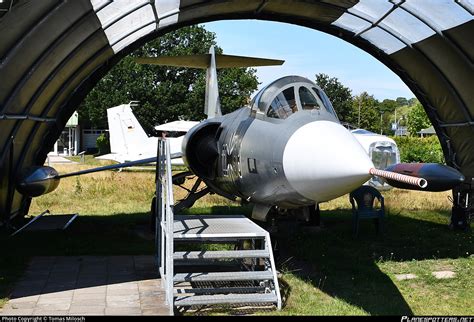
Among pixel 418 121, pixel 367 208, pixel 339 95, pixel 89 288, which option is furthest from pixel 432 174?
pixel 418 121

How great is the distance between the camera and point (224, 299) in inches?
257

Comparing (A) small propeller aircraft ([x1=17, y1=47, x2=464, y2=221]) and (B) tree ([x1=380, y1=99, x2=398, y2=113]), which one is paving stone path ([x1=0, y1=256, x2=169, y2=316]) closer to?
(A) small propeller aircraft ([x1=17, y1=47, x2=464, y2=221])

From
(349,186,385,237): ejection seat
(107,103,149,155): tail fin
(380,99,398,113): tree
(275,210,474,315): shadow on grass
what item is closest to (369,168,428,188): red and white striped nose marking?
(275,210,474,315): shadow on grass

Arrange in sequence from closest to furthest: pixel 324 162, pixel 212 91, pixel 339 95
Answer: pixel 324 162 < pixel 212 91 < pixel 339 95

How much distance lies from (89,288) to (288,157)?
3.56 meters

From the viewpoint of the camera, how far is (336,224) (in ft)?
44.6

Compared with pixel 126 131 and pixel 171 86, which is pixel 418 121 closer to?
pixel 171 86

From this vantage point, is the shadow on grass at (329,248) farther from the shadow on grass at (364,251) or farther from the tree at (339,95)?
the tree at (339,95)

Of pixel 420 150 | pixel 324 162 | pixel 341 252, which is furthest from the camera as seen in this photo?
pixel 420 150

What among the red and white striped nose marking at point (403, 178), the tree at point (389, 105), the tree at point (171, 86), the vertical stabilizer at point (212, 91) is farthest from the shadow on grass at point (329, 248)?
the tree at point (389, 105)

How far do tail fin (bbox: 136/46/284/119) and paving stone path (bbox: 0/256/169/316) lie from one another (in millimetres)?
5091

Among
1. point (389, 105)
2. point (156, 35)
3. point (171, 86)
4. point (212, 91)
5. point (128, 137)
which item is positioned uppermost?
point (389, 105)

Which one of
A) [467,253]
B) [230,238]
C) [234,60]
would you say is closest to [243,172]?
[230,238]

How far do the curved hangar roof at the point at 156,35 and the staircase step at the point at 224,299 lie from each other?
4882 millimetres
